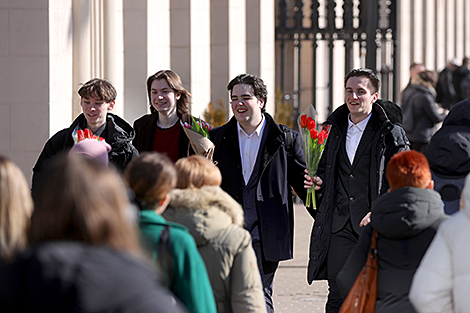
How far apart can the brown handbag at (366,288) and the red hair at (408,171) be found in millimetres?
241

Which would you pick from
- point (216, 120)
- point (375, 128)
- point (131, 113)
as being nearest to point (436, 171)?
point (375, 128)

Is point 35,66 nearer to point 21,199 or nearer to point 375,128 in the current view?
point 375,128

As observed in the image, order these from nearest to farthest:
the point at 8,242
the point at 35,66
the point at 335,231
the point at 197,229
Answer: the point at 8,242
the point at 197,229
the point at 335,231
the point at 35,66

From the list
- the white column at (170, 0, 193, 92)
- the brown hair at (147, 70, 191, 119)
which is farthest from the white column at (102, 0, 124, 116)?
the brown hair at (147, 70, 191, 119)

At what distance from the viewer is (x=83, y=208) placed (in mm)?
2100

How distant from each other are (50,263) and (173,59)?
8.16m

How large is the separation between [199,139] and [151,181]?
237 centimetres

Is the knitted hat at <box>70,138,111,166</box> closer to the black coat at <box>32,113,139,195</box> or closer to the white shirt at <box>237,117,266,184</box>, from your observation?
the black coat at <box>32,113,139,195</box>

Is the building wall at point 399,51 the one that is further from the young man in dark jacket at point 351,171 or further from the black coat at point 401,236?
the black coat at point 401,236

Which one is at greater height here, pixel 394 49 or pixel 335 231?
pixel 394 49

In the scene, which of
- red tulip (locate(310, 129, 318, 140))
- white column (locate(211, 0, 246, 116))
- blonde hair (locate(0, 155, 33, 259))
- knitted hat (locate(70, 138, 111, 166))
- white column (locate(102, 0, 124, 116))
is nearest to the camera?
blonde hair (locate(0, 155, 33, 259))

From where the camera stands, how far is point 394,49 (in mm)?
12344

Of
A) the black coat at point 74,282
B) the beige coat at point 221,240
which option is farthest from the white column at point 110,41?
the black coat at point 74,282

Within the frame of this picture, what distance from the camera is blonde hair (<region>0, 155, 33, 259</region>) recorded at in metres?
2.29
